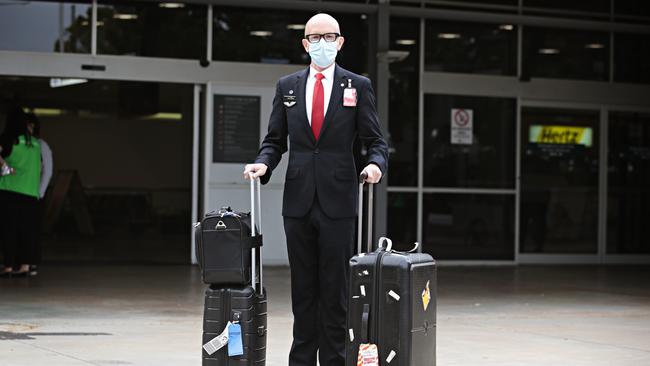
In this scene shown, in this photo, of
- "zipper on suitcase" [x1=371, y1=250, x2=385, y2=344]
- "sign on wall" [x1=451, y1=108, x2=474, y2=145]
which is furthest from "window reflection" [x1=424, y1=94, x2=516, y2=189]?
"zipper on suitcase" [x1=371, y1=250, x2=385, y2=344]

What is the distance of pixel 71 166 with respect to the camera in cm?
2533

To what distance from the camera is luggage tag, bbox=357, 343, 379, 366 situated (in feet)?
15.5

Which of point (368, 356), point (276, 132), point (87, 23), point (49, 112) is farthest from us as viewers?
point (49, 112)

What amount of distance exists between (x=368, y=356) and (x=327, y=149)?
102 centimetres

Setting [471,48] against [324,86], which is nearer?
[324,86]

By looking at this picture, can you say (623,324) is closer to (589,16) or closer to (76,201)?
(589,16)

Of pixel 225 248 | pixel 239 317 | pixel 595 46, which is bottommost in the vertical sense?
pixel 239 317

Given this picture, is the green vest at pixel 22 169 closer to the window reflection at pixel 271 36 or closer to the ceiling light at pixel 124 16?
the ceiling light at pixel 124 16

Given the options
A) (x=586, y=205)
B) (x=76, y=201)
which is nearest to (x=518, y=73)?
(x=586, y=205)

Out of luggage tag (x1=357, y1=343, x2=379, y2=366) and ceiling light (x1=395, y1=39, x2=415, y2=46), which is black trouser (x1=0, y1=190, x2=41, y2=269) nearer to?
ceiling light (x1=395, y1=39, x2=415, y2=46)

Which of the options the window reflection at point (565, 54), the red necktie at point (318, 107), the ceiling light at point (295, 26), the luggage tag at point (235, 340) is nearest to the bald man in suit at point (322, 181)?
the red necktie at point (318, 107)

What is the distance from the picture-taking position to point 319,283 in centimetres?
517

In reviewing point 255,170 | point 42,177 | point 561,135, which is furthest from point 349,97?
point 561,135

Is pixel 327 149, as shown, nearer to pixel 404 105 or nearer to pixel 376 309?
pixel 376 309
